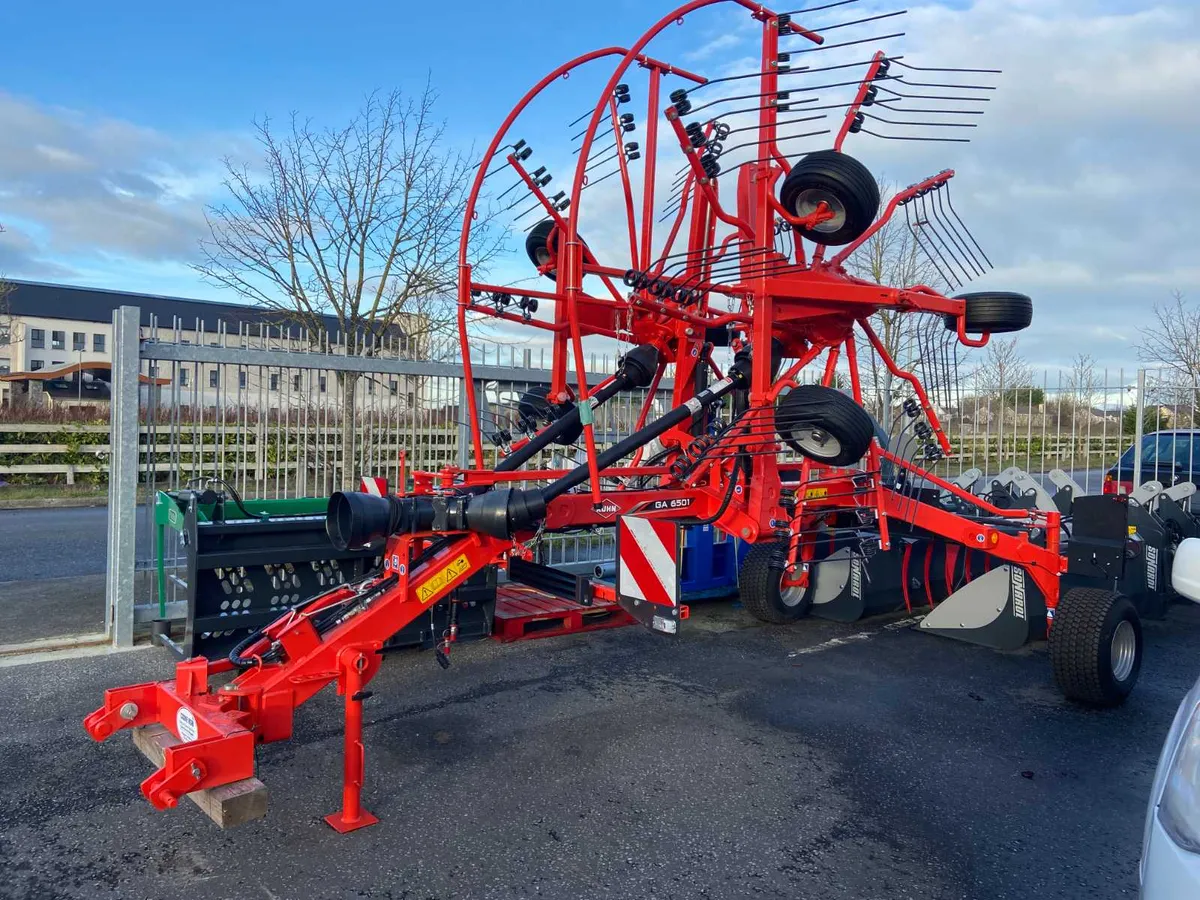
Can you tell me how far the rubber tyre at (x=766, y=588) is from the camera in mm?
7168

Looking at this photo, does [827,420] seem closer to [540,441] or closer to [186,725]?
[540,441]

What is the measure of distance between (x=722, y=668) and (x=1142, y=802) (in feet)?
8.52

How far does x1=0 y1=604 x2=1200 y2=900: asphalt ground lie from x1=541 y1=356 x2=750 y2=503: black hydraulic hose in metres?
1.45

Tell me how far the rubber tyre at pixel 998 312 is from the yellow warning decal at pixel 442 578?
145 inches

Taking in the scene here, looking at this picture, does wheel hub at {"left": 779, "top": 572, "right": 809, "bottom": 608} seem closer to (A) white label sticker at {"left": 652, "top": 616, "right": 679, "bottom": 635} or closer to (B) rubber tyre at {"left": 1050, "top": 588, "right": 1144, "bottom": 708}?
Result: (B) rubber tyre at {"left": 1050, "top": 588, "right": 1144, "bottom": 708}

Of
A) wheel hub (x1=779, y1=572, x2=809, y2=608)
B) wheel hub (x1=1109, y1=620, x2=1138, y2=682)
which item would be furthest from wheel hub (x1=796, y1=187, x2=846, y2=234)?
wheel hub (x1=779, y1=572, x2=809, y2=608)

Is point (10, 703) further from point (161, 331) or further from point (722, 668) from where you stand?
point (722, 668)

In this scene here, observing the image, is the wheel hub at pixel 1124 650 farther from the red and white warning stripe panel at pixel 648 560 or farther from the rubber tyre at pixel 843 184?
the red and white warning stripe panel at pixel 648 560

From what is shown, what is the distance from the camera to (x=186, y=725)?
3.24m

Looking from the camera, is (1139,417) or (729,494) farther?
(1139,417)

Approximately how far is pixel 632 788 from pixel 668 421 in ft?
6.78

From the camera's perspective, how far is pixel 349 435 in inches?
287

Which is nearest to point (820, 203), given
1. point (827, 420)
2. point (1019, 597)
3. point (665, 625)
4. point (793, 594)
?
point (827, 420)

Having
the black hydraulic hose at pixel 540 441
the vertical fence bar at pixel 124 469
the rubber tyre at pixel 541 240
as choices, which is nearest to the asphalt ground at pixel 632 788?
the vertical fence bar at pixel 124 469
